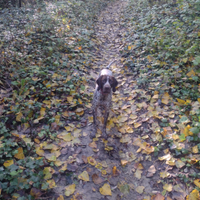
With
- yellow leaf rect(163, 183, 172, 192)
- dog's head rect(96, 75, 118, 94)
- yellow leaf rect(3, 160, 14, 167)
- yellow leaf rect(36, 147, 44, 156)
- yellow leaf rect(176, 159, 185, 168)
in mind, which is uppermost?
dog's head rect(96, 75, 118, 94)

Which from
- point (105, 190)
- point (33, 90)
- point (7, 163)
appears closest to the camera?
point (7, 163)

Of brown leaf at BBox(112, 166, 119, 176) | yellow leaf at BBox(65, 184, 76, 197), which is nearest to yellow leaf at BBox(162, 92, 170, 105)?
brown leaf at BBox(112, 166, 119, 176)

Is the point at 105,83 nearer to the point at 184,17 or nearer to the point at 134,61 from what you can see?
the point at 134,61

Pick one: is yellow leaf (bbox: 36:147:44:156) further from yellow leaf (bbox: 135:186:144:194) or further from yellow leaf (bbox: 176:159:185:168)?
yellow leaf (bbox: 176:159:185:168)

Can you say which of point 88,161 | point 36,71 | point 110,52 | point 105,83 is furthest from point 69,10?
point 88,161

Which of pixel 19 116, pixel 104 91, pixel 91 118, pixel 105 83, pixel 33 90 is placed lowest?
pixel 91 118

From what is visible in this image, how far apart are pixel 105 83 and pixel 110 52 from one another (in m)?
4.54

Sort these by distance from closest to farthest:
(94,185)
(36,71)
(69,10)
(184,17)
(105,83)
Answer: (94,185) < (105,83) < (36,71) < (184,17) < (69,10)

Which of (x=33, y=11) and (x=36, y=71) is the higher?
(x=33, y=11)

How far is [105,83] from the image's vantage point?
3.67 metres

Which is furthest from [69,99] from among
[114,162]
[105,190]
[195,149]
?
[195,149]

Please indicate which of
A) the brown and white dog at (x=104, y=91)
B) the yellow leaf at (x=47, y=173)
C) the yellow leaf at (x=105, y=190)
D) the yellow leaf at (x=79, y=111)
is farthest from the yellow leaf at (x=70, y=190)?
the yellow leaf at (x=79, y=111)

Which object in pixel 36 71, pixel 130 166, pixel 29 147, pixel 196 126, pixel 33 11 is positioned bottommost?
pixel 130 166

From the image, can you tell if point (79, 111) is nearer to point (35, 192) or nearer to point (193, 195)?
point (35, 192)
